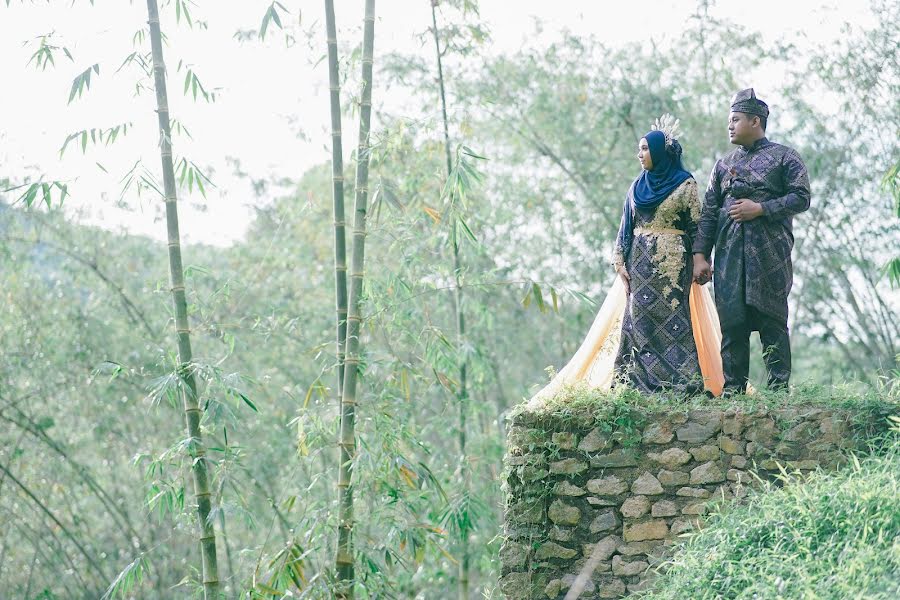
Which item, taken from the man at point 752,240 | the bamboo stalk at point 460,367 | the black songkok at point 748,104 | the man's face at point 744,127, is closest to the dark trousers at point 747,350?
the man at point 752,240

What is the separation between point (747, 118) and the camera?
17.9 ft

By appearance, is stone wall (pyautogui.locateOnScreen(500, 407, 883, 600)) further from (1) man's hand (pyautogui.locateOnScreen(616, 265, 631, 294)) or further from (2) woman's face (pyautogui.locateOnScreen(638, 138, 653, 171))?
(2) woman's face (pyautogui.locateOnScreen(638, 138, 653, 171))

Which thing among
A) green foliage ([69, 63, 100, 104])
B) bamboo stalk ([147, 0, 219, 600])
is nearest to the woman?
bamboo stalk ([147, 0, 219, 600])

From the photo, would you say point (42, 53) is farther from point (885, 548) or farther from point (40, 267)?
point (40, 267)

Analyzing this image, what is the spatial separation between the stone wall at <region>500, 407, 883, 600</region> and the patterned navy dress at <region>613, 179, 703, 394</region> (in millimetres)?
405

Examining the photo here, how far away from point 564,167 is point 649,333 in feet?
17.5

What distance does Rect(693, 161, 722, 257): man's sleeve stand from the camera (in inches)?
217

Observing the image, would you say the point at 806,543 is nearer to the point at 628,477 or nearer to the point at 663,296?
the point at 628,477

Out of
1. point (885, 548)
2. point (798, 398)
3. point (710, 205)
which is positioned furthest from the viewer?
point (710, 205)

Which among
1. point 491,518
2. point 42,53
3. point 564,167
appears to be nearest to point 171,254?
point 42,53

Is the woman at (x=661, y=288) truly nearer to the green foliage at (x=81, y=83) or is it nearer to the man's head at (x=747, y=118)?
the man's head at (x=747, y=118)

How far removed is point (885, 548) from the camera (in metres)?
4.06

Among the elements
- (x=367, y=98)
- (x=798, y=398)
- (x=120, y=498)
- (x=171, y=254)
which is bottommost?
(x=120, y=498)

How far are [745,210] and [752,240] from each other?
16cm
